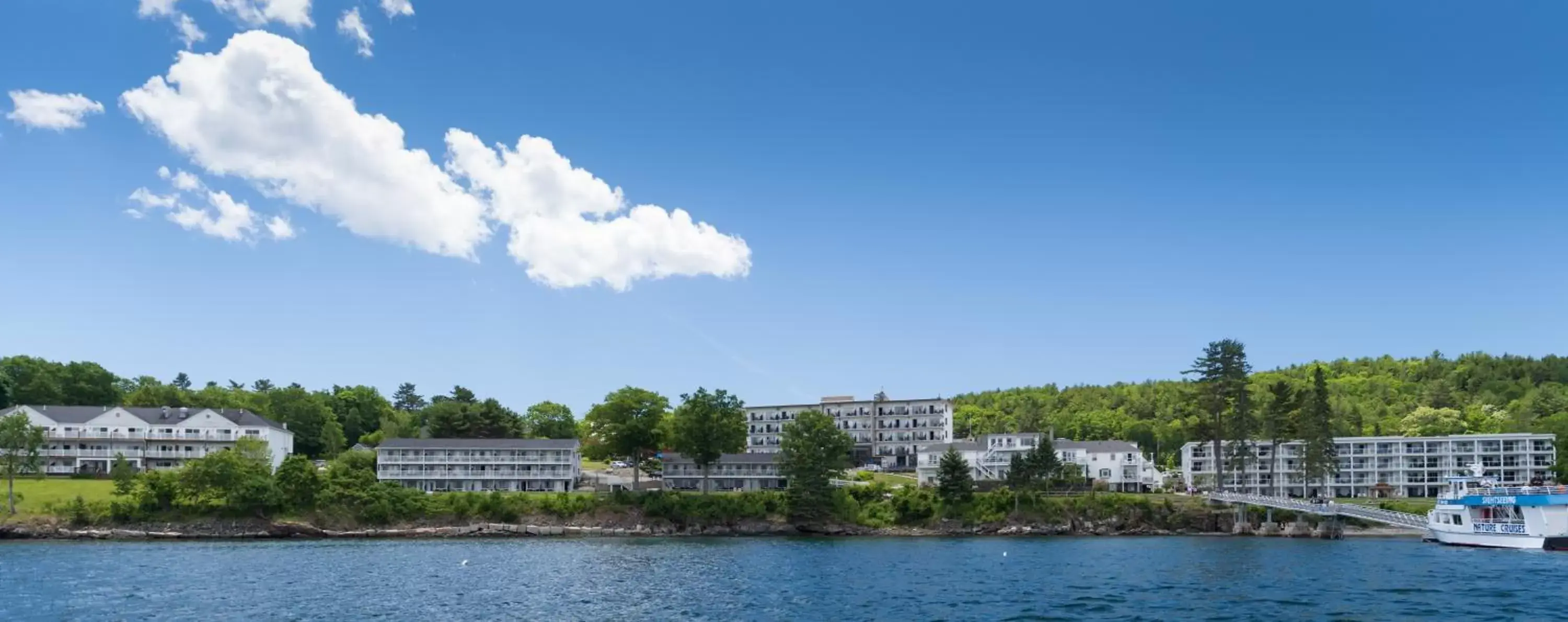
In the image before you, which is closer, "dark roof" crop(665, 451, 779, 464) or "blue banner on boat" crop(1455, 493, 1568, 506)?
"blue banner on boat" crop(1455, 493, 1568, 506)

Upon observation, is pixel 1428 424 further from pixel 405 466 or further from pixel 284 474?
pixel 284 474

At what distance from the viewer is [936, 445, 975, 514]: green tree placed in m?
120

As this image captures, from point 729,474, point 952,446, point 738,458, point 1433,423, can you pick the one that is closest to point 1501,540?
point 952,446

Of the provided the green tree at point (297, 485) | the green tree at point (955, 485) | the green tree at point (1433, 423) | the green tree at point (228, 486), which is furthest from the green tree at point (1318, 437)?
the green tree at point (228, 486)

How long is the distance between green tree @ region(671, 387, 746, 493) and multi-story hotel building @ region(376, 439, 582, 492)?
1641 cm

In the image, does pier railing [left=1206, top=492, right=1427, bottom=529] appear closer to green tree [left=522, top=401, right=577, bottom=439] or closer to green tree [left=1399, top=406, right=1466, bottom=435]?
green tree [left=1399, top=406, right=1466, bottom=435]

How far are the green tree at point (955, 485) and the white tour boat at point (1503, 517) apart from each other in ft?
142

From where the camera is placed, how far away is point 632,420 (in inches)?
5443

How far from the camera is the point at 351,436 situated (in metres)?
186

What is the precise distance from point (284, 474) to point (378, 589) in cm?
6053

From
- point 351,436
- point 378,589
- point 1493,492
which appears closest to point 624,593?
point 378,589

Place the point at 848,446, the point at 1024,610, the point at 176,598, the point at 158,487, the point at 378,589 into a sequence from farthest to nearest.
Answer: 1. the point at 848,446
2. the point at 158,487
3. the point at 378,589
4. the point at 176,598
5. the point at 1024,610

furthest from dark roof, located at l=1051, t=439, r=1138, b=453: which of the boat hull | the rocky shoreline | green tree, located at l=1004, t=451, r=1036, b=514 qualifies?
the boat hull

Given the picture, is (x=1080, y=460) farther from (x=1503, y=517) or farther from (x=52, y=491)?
(x=52, y=491)
